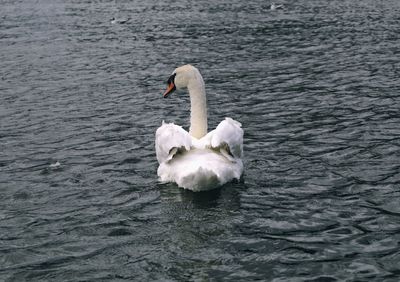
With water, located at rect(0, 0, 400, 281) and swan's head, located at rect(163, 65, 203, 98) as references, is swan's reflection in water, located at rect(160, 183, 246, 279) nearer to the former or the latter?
water, located at rect(0, 0, 400, 281)

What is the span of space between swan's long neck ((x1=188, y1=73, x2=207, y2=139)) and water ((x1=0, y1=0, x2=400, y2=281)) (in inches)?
56.0

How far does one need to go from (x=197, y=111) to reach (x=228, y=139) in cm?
203

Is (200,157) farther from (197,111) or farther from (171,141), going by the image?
(197,111)

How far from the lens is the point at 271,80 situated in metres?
24.1

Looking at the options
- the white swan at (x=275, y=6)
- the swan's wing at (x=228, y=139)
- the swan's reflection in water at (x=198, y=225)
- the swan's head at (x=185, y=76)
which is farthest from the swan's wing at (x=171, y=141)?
the white swan at (x=275, y=6)

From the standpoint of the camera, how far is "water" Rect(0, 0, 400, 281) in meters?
9.65

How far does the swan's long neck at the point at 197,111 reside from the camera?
1405cm

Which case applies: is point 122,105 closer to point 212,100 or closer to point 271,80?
point 212,100

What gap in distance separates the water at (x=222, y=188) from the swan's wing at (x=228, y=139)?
29.5 inches

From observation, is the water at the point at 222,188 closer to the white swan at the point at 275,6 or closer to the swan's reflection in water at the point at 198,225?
the swan's reflection in water at the point at 198,225

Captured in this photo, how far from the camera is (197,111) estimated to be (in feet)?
46.4

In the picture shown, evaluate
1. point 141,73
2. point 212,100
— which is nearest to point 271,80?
point 212,100

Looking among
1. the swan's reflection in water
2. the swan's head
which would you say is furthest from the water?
the swan's head

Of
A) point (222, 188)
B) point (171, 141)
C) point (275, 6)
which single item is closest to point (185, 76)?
point (171, 141)
